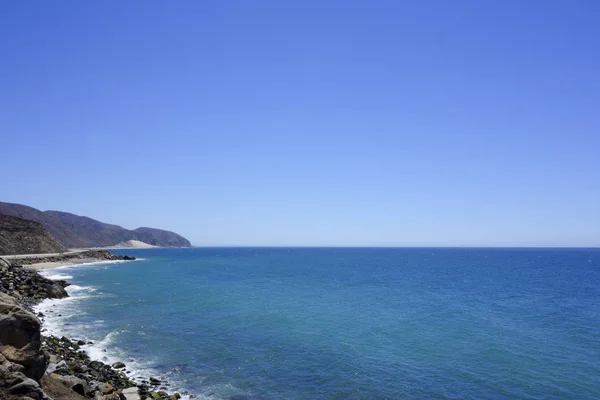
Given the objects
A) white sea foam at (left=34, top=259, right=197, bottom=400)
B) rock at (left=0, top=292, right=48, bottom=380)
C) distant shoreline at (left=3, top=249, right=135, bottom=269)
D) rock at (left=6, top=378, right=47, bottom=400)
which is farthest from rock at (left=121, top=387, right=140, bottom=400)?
distant shoreline at (left=3, top=249, right=135, bottom=269)

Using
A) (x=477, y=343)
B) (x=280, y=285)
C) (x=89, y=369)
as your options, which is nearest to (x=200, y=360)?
(x=89, y=369)

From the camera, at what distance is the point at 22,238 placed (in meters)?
112

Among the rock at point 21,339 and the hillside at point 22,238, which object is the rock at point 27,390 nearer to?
the rock at point 21,339

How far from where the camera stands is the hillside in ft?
348

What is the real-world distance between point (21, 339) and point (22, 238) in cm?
11930

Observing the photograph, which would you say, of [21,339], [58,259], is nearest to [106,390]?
[21,339]

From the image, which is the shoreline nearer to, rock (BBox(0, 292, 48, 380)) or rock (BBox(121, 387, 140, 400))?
rock (BBox(121, 387, 140, 400))

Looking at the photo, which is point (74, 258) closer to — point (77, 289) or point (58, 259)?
point (58, 259)

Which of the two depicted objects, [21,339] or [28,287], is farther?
[28,287]

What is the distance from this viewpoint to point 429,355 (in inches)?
1153

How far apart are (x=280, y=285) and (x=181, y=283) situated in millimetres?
17848

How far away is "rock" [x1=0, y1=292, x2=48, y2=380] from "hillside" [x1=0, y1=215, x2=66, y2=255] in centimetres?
10531

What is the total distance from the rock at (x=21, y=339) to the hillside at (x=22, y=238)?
345 feet

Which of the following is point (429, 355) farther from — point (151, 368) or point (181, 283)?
point (181, 283)
